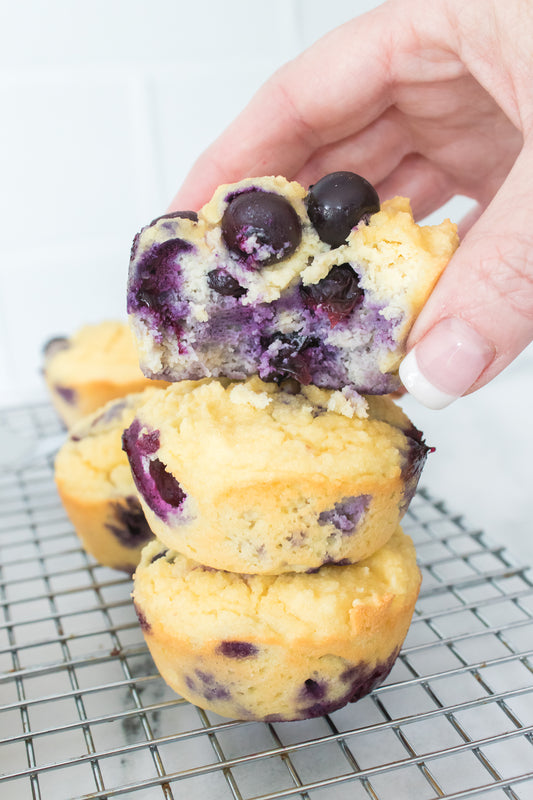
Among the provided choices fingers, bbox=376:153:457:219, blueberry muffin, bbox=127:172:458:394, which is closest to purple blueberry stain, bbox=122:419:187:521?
blueberry muffin, bbox=127:172:458:394

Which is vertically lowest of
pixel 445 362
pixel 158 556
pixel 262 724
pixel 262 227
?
pixel 262 724

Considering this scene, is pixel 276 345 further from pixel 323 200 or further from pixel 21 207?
pixel 21 207

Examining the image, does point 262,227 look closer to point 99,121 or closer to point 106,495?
point 106,495

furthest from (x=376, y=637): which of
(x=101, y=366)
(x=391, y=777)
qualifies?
(x=101, y=366)

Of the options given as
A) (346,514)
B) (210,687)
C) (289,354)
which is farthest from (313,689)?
(289,354)

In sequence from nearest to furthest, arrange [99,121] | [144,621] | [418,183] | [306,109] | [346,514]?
[346,514]
[144,621]
[306,109]
[418,183]
[99,121]

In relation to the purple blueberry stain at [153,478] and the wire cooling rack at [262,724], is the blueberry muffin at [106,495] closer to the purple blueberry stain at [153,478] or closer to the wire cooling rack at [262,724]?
the wire cooling rack at [262,724]
